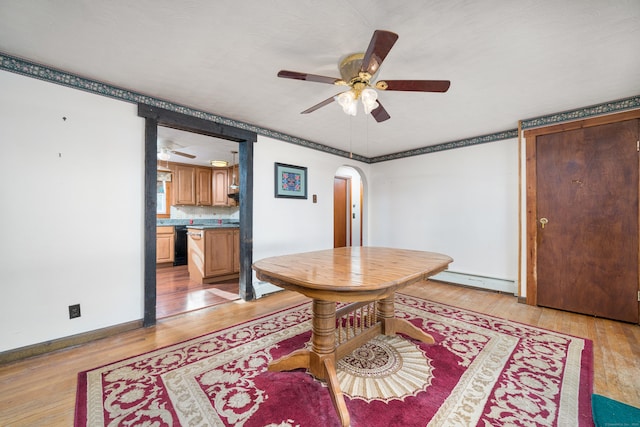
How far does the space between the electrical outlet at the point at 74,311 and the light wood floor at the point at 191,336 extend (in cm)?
26

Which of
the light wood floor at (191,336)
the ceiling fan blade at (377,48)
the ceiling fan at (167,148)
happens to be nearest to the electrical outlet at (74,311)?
the light wood floor at (191,336)

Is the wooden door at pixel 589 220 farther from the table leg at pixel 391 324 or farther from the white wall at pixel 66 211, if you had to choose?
the white wall at pixel 66 211

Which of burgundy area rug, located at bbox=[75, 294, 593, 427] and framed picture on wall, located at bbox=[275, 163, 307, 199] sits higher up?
framed picture on wall, located at bbox=[275, 163, 307, 199]

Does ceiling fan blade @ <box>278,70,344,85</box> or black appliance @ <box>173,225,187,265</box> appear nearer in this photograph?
Answer: ceiling fan blade @ <box>278,70,344,85</box>

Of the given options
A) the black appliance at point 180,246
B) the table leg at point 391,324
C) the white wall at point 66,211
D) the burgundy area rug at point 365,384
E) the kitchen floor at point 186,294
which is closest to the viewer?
the burgundy area rug at point 365,384

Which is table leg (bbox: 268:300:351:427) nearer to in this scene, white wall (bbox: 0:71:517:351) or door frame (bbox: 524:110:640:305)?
white wall (bbox: 0:71:517:351)

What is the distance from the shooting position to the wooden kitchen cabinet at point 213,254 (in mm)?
4028

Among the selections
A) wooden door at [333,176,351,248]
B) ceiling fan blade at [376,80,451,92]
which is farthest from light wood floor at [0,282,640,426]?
wooden door at [333,176,351,248]

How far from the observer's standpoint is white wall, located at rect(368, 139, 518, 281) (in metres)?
3.47

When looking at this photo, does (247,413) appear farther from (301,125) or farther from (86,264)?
(301,125)

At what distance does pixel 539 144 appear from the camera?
3.02 meters

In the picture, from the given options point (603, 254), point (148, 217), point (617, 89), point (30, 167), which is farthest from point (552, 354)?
point (30, 167)

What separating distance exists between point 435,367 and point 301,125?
2.90m

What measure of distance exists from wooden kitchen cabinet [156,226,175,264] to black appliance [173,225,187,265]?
7 centimetres
